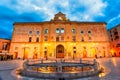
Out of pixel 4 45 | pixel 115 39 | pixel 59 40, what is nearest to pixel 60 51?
pixel 59 40

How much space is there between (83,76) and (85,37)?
3170cm

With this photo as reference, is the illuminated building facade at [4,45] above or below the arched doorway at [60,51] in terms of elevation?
above

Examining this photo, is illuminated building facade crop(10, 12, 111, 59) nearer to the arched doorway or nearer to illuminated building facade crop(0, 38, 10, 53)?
the arched doorway

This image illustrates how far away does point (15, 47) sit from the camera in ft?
129

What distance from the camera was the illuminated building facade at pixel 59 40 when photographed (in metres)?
38.4

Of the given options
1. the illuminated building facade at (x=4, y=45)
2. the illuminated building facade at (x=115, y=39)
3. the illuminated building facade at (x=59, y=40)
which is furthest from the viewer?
the illuminated building facade at (x=115, y=39)

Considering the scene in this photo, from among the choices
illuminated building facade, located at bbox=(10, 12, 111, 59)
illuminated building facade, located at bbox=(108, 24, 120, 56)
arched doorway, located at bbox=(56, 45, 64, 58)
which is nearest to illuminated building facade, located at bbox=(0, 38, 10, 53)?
illuminated building facade, located at bbox=(10, 12, 111, 59)

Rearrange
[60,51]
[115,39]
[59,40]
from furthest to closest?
1. [115,39]
2. [60,51]
3. [59,40]

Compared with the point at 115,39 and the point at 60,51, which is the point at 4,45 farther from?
the point at 115,39

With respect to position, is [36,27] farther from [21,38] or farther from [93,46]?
[93,46]

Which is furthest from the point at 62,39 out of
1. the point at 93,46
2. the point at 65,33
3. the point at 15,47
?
the point at 15,47

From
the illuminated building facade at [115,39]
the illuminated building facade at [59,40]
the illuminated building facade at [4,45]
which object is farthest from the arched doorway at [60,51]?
the illuminated building facade at [115,39]

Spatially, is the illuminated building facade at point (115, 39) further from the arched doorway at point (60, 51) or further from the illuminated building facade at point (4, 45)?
the illuminated building facade at point (4, 45)

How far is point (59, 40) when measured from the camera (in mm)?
39250
